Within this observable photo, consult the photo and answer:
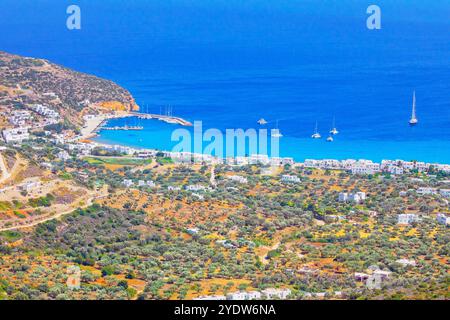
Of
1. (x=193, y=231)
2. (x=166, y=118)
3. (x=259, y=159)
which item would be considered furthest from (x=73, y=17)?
(x=193, y=231)

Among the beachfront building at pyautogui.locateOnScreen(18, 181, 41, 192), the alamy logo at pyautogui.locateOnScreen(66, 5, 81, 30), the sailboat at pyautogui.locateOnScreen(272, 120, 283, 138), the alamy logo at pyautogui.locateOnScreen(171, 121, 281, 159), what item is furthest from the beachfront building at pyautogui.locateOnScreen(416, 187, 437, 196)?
the alamy logo at pyautogui.locateOnScreen(66, 5, 81, 30)

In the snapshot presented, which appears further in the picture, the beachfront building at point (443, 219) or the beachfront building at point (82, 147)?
the beachfront building at point (82, 147)

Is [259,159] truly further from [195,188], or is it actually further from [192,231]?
[192,231]

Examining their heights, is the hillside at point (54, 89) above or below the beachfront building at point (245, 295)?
above

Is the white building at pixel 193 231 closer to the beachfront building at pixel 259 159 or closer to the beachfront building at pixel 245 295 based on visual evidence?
the beachfront building at pixel 245 295

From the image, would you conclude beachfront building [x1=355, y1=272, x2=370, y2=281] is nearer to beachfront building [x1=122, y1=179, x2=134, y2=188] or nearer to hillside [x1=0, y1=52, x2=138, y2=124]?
beachfront building [x1=122, y1=179, x2=134, y2=188]

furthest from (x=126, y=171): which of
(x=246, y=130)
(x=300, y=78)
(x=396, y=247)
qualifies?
(x=300, y=78)

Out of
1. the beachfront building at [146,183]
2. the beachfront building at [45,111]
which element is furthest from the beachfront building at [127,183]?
the beachfront building at [45,111]
